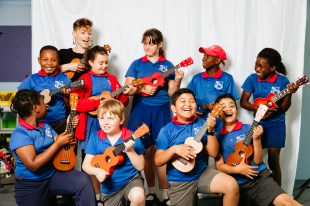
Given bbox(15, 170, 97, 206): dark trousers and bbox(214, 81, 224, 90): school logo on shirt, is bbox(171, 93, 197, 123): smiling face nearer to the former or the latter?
bbox(214, 81, 224, 90): school logo on shirt

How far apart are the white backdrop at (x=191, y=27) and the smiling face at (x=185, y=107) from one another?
1.10 meters

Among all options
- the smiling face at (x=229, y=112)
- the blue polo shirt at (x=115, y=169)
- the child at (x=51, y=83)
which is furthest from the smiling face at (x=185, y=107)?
the child at (x=51, y=83)

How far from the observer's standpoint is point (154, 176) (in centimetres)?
355

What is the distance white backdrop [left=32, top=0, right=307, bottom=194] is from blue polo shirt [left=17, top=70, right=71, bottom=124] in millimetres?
609

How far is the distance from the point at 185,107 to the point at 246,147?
566 millimetres

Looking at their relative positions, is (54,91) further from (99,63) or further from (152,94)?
(152,94)

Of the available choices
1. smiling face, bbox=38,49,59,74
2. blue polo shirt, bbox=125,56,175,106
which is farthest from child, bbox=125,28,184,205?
smiling face, bbox=38,49,59,74

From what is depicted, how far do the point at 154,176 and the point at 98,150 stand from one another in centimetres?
118

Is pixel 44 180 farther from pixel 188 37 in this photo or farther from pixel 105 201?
pixel 188 37

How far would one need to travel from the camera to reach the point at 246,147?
2.66m

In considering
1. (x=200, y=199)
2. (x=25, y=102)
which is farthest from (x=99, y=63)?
(x=200, y=199)

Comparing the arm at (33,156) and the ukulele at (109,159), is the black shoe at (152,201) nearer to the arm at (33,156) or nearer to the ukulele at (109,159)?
the ukulele at (109,159)

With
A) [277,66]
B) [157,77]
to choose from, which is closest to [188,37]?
[157,77]

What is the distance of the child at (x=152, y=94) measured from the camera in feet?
10.9
